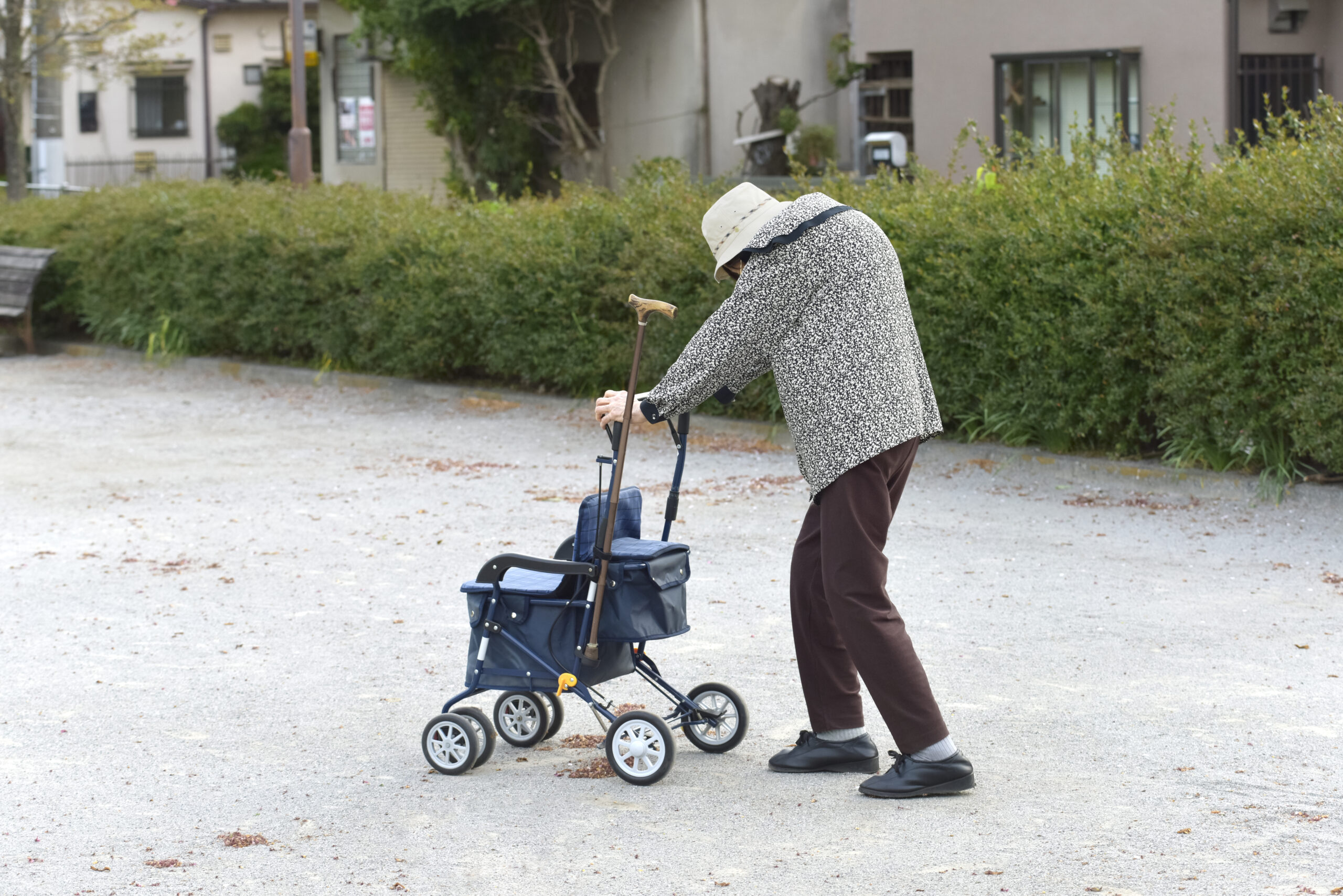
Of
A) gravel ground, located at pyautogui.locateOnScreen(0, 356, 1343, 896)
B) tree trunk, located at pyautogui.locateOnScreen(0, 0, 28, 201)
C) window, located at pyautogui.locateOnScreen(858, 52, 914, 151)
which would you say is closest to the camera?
gravel ground, located at pyautogui.locateOnScreen(0, 356, 1343, 896)

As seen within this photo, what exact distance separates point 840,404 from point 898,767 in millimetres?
1066

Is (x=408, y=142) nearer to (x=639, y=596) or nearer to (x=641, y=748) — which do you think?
(x=639, y=596)

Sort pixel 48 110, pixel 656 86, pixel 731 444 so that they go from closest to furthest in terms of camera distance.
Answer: pixel 731 444 < pixel 656 86 < pixel 48 110

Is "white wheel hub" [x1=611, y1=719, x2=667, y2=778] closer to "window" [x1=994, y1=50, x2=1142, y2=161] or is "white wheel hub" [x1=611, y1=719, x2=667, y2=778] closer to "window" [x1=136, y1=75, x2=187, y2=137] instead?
"window" [x1=994, y1=50, x2=1142, y2=161]

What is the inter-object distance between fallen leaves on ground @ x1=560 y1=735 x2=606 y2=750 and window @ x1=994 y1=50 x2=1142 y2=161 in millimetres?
15274

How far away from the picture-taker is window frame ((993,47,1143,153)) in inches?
738

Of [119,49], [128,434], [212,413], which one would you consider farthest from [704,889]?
[119,49]

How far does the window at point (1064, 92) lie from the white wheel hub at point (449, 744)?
619 inches

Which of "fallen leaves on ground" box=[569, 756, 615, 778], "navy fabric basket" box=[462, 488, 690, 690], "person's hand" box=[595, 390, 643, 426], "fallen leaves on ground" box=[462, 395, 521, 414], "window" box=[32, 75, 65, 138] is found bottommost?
"fallen leaves on ground" box=[569, 756, 615, 778]

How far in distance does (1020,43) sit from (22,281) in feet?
40.9

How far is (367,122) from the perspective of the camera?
98.6ft

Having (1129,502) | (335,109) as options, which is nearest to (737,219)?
(1129,502)

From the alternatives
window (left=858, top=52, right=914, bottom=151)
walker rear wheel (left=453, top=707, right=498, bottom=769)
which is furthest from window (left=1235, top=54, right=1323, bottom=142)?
walker rear wheel (left=453, top=707, right=498, bottom=769)

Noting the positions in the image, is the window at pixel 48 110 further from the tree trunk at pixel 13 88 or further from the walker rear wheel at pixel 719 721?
the walker rear wheel at pixel 719 721
